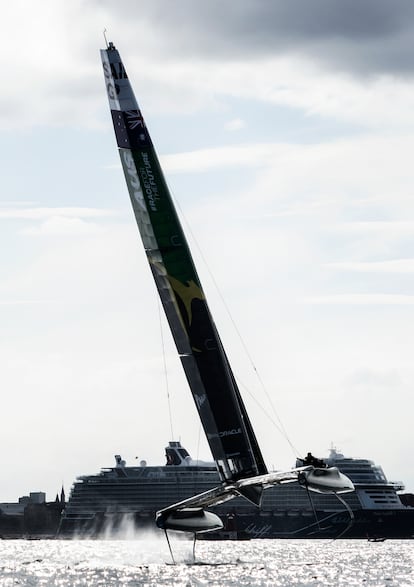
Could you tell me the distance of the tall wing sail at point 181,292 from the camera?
3247cm

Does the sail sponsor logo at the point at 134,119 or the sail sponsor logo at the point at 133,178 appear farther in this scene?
the sail sponsor logo at the point at 134,119

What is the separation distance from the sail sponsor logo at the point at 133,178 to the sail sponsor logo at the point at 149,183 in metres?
0.16

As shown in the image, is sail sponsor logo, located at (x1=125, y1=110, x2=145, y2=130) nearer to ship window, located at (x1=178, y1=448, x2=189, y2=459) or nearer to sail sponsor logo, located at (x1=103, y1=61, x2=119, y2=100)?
sail sponsor logo, located at (x1=103, y1=61, x2=119, y2=100)

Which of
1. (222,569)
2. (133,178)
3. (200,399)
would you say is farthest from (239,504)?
(133,178)

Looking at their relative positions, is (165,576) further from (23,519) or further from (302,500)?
(23,519)

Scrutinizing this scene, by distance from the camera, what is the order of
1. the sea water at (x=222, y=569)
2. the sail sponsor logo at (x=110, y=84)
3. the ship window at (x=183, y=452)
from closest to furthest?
1. the sail sponsor logo at (x=110, y=84)
2. the sea water at (x=222, y=569)
3. the ship window at (x=183, y=452)

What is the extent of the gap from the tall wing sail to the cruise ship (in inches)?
2469

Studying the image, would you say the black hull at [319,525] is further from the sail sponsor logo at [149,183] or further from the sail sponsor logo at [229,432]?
the sail sponsor logo at [149,183]

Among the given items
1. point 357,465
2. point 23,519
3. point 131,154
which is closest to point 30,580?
point 131,154

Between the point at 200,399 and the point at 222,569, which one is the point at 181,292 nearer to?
the point at 200,399

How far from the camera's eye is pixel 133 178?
33.3m

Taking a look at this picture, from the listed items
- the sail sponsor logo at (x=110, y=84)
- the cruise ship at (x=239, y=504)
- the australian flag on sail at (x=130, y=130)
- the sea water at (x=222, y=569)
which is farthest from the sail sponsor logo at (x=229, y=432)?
the cruise ship at (x=239, y=504)

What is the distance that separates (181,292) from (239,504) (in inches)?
2631

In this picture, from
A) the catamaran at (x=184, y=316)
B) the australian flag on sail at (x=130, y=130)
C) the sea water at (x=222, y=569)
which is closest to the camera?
the catamaran at (x=184, y=316)
